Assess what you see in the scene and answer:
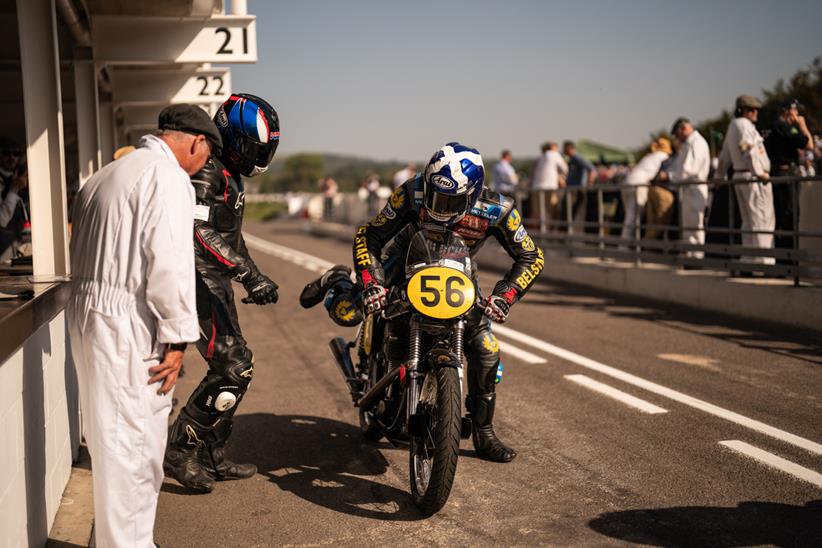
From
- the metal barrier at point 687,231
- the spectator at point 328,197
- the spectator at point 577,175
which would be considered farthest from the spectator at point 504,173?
the spectator at point 328,197

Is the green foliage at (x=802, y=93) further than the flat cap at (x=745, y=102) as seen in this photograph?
Yes

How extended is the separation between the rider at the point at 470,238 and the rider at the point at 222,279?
72cm

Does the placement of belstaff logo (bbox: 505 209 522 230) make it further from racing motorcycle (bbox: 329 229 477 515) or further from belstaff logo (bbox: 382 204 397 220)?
belstaff logo (bbox: 382 204 397 220)

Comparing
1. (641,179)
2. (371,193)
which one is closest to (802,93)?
(371,193)

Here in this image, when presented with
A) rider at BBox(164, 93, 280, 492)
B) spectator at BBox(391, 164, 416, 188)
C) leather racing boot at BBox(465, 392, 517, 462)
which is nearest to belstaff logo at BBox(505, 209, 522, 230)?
leather racing boot at BBox(465, 392, 517, 462)

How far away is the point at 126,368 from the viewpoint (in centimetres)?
353

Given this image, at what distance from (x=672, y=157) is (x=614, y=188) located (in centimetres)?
102

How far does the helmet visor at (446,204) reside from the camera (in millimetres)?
4977

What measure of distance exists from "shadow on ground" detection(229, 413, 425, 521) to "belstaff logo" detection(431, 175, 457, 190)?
1689 mm

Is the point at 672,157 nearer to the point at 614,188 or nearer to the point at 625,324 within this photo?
the point at 614,188

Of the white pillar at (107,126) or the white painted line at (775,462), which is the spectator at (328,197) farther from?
the white painted line at (775,462)

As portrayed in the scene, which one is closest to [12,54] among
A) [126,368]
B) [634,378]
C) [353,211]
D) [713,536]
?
[634,378]

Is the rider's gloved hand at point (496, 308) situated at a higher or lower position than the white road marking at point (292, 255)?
higher

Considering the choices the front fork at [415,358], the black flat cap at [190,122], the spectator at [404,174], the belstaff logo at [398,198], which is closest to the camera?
the black flat cap at [190,122]
